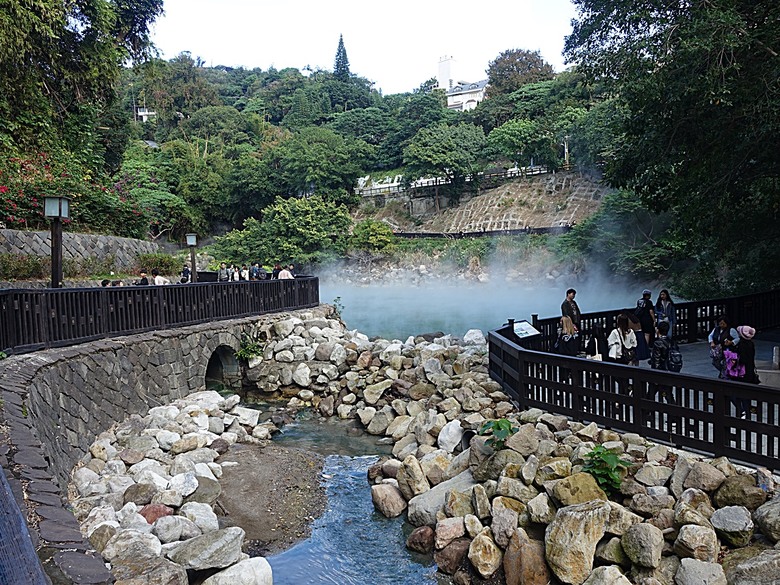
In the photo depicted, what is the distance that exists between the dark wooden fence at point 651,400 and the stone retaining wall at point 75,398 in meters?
5.88

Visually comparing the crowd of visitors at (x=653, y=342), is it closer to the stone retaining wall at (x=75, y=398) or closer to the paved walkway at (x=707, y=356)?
the paved walkway at (x=707, y=356)

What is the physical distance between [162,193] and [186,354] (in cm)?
2933

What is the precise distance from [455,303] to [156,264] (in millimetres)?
18865

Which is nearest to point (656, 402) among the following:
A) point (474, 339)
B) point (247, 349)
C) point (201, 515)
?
point (201, 515)

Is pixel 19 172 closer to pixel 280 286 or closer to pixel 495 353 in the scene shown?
pixel 280 286

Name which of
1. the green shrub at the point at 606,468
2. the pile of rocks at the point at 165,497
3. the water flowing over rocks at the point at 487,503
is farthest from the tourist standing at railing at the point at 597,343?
the pile of rocks at the point at 165,497

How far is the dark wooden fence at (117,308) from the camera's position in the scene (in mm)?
8305

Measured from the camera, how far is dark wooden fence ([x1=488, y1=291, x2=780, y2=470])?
607 centimetres

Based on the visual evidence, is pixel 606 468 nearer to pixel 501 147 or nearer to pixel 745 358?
pixel 745 358

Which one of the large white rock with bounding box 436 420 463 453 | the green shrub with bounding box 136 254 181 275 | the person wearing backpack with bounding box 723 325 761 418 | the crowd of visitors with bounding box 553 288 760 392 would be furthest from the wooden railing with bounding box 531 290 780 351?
the green shrub with bounding box 136 254 181 275

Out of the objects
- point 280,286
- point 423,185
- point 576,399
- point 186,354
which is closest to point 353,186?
point 423,185

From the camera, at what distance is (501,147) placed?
151 ft

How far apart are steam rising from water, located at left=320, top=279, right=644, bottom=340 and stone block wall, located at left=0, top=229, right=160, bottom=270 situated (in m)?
9.19

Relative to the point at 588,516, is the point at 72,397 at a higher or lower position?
higher
